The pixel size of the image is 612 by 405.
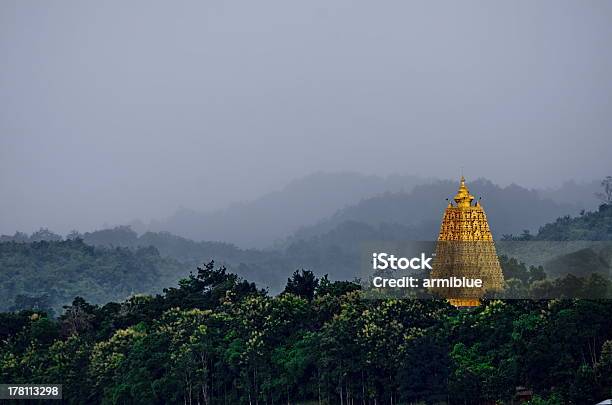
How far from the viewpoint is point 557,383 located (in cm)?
4638

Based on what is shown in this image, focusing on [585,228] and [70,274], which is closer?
[585,228]

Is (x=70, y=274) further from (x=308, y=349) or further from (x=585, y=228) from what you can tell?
(x=308, y=349)

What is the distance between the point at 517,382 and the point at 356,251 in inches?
5840

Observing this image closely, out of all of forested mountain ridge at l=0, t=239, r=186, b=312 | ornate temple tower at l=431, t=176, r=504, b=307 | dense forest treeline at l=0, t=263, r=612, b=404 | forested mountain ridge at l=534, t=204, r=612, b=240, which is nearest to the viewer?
dense forest treeline at l=0, t=263, r=612, b=404

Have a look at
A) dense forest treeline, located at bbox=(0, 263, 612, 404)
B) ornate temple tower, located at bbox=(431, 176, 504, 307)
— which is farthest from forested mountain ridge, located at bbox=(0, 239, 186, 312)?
ornate temple tower, located at bbox=(431, 176, 504, 307)

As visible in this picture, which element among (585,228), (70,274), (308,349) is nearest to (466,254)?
(308,349)

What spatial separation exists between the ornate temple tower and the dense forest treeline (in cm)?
636

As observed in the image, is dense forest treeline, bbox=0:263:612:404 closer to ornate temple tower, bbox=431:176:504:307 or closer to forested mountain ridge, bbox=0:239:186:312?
ornate temple tower, bbox=431:176:504:307

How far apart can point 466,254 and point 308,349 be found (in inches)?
561

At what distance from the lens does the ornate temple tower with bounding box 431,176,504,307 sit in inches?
2477

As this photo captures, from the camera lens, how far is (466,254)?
64.7 m

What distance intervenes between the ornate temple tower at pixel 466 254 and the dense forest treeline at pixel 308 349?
636 cm

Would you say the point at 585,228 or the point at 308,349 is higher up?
the point at 585,228

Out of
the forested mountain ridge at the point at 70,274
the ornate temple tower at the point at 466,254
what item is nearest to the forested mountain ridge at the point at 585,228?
the ornate temple tower at the point at 466,254
